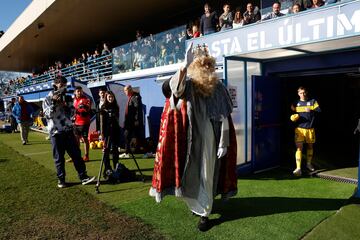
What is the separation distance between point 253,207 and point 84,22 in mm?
16992

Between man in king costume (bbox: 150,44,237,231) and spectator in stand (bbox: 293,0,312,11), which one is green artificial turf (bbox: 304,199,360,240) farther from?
spectator in stand (bbox: 293,0,312,11)

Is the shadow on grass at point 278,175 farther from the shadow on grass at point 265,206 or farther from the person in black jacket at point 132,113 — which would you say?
the person in black jacket at point 132,113

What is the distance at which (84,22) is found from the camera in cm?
1883

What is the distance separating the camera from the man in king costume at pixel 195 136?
12.0 ft

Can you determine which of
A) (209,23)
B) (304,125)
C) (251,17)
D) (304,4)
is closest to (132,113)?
(209,23)

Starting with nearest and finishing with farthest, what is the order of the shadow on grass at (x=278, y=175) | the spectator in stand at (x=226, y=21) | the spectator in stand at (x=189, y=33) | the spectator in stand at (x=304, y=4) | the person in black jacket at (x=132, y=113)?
the shadow on grass at (x=278, y=175), the spectator in stand at (x=304, y=4), the person in black jacket at (x=132, y=113), the spectator in stand at (x=226, y=21), the spectator in stand at (x=189, y=33)

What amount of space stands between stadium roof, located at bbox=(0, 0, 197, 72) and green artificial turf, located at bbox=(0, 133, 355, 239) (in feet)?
37.0

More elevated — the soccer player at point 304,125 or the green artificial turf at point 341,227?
the soccer player at point 304,125

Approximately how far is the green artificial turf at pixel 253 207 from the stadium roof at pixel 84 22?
11275mm

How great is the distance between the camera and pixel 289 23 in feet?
17.0

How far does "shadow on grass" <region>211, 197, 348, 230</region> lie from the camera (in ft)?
14.0

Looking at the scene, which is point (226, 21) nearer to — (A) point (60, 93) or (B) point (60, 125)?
(A) point (60, 93)

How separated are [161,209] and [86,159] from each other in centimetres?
414

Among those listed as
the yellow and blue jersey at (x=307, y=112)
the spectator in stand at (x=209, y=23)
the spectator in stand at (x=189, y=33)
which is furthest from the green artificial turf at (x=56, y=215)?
the spectator in stand at (x=189, y=33)
